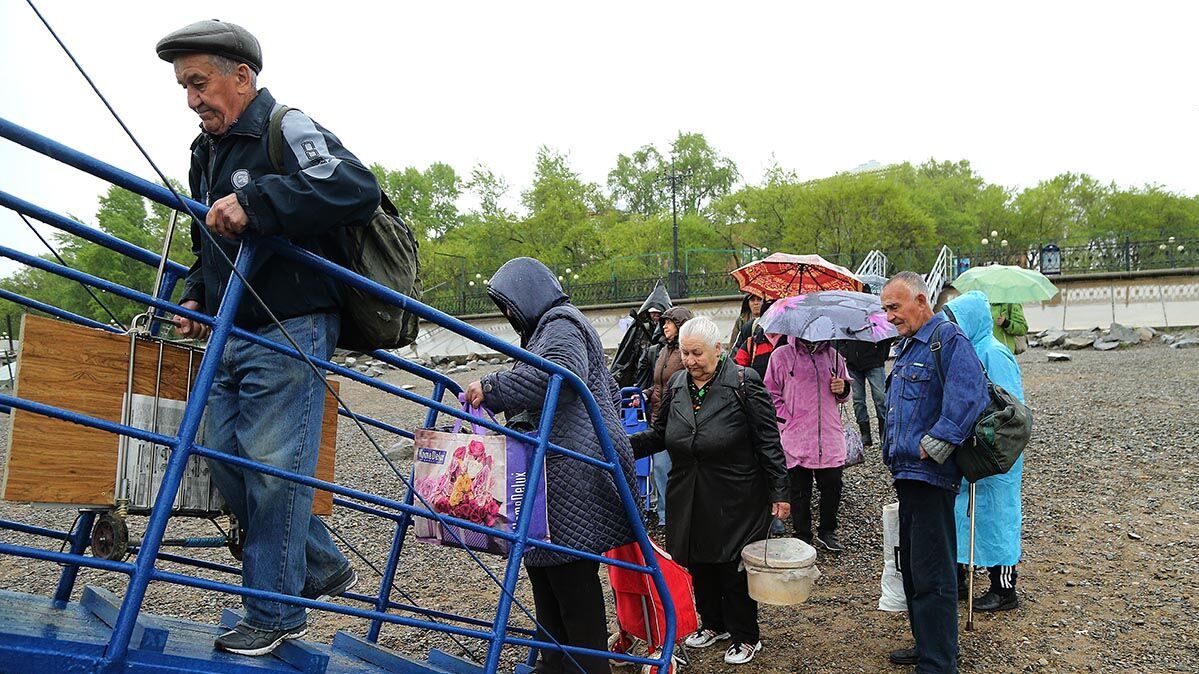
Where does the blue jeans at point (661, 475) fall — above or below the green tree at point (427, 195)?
below

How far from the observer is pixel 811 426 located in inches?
244

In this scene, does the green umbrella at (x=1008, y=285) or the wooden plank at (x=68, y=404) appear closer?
the wooden plank at (x=68, y=404)

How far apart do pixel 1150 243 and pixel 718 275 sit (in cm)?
1537

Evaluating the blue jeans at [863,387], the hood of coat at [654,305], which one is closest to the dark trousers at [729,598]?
the hood of coat at [654,305]

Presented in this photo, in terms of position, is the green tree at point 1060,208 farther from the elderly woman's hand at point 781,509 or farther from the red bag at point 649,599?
the red bag at point 649,599

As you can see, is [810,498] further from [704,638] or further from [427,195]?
[427,195]

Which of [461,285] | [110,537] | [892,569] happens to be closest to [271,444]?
[110,537]

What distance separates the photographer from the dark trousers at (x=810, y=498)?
617cm

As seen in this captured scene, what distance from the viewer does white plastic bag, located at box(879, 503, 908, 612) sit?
4.55 metres

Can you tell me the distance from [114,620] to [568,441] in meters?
1.58

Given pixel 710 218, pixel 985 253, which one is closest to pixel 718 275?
pixel 985 253

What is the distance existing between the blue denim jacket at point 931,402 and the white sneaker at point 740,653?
1245mm

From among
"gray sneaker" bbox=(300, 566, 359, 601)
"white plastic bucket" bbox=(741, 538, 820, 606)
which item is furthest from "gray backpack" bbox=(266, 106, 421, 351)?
"white plastic bucket" bbox=(741, 538, 820, 606)

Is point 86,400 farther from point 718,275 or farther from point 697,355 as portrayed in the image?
point 718,275
